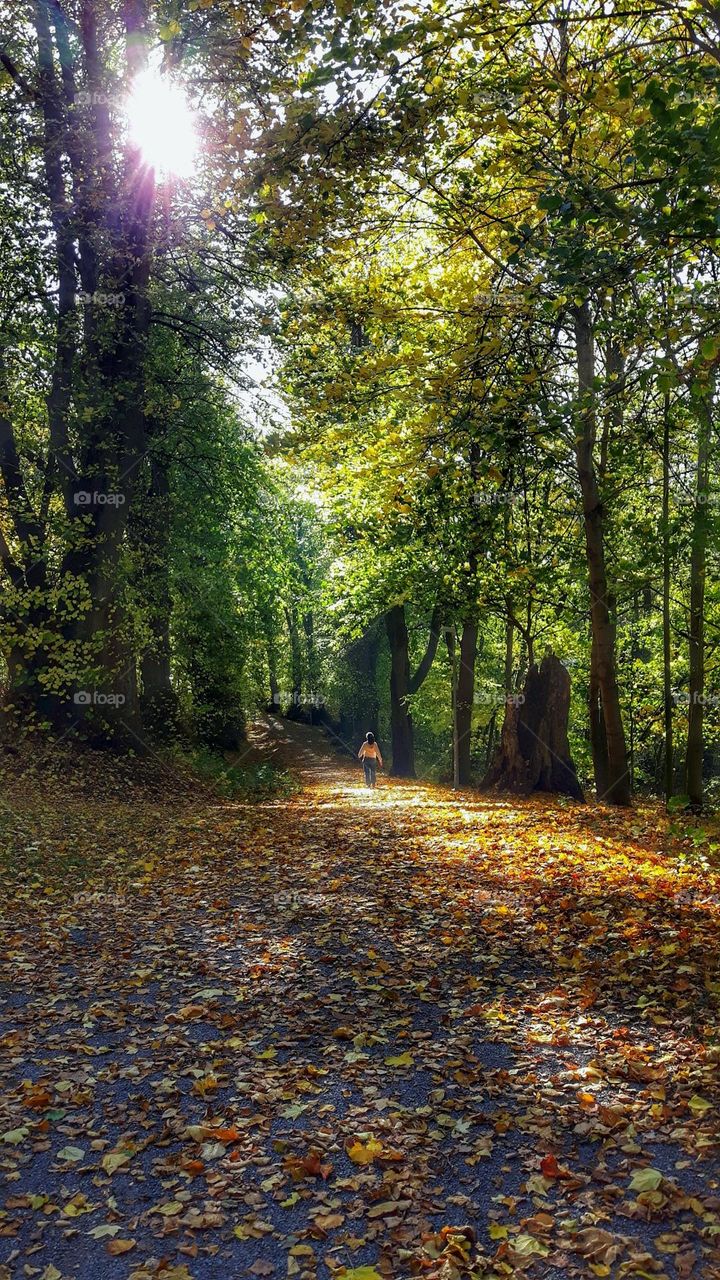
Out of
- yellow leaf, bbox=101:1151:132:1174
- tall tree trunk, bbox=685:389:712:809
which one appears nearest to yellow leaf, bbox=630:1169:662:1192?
yellow leaf, bbox=101:1151:132:1174

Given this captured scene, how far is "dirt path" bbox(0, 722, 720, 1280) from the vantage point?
3.75 metres

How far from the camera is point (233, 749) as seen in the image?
→ 2762cm

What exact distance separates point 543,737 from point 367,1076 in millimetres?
13178

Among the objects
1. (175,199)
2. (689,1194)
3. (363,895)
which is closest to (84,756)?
(363,895)

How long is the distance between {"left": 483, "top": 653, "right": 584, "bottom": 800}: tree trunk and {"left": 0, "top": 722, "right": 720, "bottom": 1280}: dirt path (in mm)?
8437

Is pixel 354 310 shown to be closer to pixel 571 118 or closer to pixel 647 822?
pixel 571 118

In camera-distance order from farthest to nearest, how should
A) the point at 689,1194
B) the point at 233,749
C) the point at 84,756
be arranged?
1. the point at 233,749
2. the point at 84,756
3. the point at 689,1194

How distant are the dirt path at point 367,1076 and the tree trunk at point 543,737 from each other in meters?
8.44

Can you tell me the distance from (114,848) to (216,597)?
963 centimetres

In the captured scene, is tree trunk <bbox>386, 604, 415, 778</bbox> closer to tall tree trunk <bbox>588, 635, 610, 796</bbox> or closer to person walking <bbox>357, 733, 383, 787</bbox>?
person walking <bbox>357, 733, 383, 787</bbox>

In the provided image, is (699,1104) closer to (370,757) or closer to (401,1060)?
(401,1060)

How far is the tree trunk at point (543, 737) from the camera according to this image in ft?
58.0

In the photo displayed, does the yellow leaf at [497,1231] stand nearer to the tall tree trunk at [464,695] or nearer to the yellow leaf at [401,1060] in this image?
the yellow leaf at [401,1060]

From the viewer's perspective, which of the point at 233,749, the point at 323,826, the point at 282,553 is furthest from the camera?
the point at 233,749
